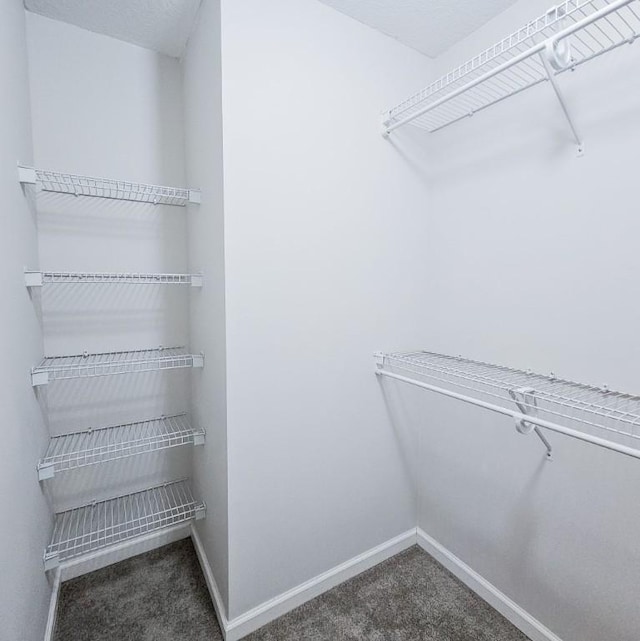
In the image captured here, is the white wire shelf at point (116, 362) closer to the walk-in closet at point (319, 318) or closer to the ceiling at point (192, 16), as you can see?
the walk-in closet at point (319, 318)

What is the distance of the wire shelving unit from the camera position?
960mm

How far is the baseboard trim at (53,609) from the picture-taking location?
1.31 meters

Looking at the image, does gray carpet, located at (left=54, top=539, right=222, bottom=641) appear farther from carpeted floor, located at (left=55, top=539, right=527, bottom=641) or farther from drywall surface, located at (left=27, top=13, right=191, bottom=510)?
drywall surface, located at (left=27, top=13, right=191, bottom=510)

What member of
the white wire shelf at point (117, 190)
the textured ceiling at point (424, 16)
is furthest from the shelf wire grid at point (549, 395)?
the textured ceiling at point (424, 16)

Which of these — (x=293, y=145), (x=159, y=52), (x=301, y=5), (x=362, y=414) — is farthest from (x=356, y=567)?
(x=159, y=52)

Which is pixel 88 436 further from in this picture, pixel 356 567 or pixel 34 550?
pixel 356 567

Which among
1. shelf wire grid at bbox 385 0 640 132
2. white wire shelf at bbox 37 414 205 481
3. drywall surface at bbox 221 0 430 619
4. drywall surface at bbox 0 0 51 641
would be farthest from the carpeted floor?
shelf wire grid at bbox 385 0 640 132

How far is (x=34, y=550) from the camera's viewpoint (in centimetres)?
121

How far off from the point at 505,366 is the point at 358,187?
990mm

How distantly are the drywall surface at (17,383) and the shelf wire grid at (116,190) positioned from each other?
14 centimetres

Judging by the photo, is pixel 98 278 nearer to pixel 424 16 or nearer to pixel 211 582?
pixel 211 582

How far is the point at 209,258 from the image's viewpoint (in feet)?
4.70

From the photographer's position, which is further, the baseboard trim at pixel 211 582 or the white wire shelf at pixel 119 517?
the white wire shelf at pixel 119 517

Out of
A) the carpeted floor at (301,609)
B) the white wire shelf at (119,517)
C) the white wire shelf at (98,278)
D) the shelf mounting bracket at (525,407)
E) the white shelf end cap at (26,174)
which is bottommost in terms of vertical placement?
the carpeted floor at (301,609)
